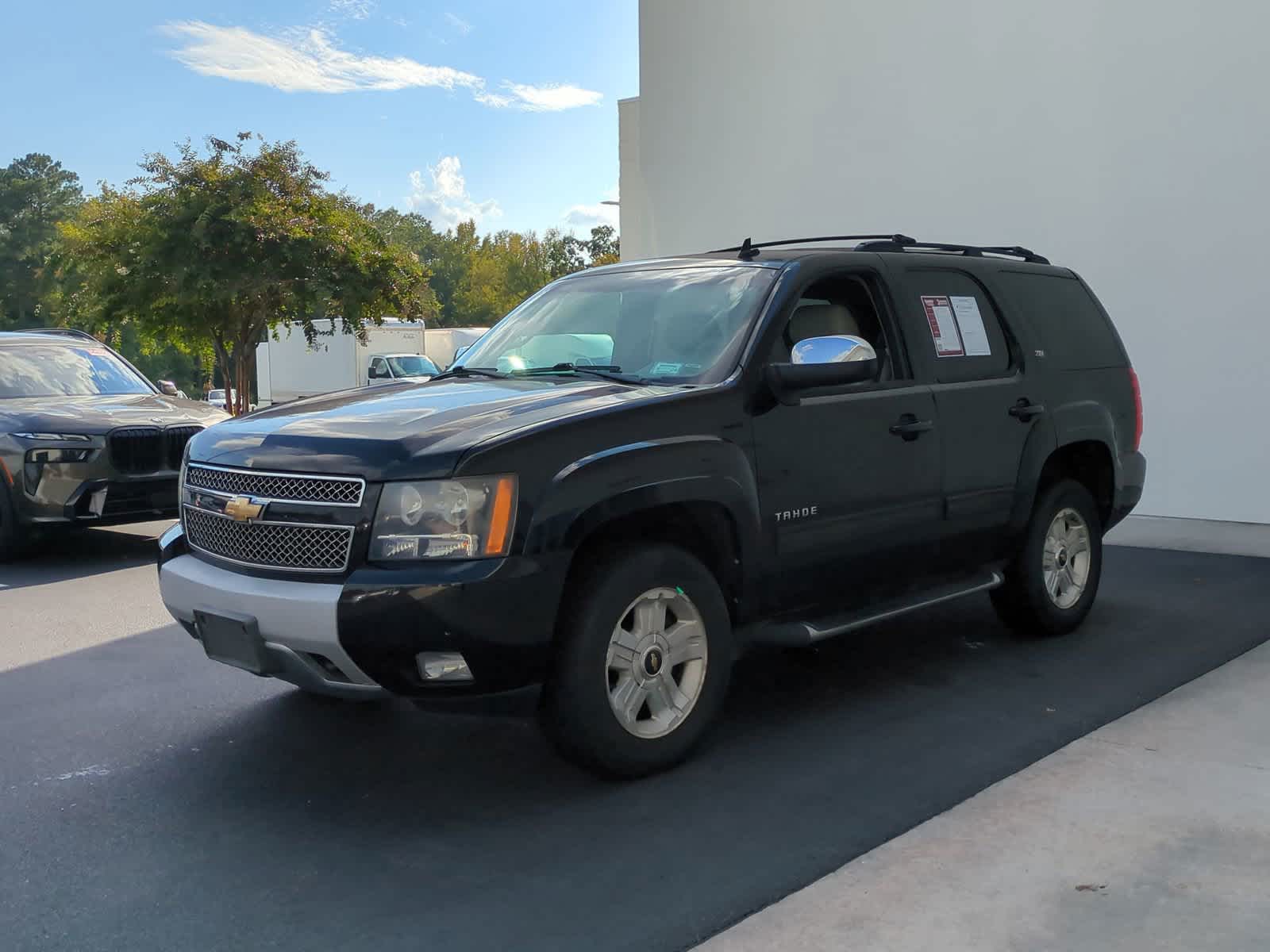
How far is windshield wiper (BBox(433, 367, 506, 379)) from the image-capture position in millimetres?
5418

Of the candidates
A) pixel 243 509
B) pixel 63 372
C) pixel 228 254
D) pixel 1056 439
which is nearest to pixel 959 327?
pixel 1056 439

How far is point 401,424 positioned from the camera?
429 centimetres

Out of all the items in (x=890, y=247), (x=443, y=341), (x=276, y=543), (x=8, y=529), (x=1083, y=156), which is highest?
(x=1083, y=156)

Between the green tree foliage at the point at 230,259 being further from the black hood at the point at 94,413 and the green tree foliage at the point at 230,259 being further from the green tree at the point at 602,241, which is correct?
the green tree at the point at 602,241

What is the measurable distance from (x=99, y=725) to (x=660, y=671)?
247cm

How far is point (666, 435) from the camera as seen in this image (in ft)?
14.5

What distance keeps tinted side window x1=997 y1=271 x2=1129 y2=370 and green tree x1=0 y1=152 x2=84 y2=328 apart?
82847mm

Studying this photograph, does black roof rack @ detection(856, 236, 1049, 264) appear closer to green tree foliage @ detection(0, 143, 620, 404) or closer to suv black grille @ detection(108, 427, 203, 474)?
suv black grille @ detection(108, 427, 203, 474)

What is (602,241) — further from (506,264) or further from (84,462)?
(84,462)

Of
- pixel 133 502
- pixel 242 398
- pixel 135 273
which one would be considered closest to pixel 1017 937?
pixel 133 502

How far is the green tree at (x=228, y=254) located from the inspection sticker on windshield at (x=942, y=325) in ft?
61.2

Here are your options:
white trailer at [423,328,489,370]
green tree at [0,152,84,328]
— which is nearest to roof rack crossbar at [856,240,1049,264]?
white trailer at [423,328,489,370]

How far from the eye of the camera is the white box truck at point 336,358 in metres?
36.9

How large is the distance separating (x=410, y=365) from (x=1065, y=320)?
31022 millimetres
